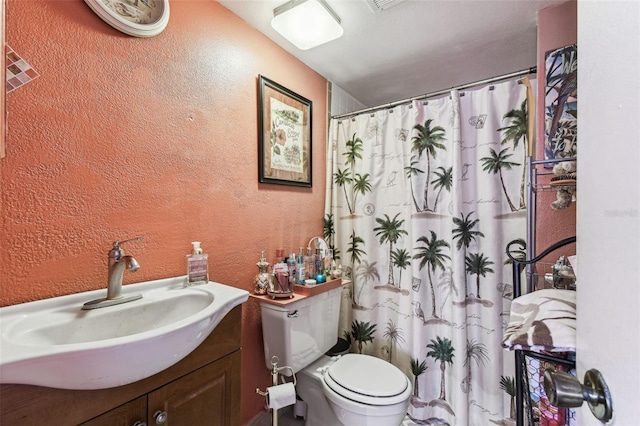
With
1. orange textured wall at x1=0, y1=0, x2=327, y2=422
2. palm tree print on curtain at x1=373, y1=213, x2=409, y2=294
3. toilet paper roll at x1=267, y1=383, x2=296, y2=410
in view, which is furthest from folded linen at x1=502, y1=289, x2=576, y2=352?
orange textured wall at x1=0, y1=0, x2=327, y2=422

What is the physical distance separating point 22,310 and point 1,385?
339 millimetres

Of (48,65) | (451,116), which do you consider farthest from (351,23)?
(48,65)

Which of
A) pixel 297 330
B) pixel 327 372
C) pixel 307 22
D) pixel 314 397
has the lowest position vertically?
pixel 314 397

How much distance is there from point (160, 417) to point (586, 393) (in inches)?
38.8

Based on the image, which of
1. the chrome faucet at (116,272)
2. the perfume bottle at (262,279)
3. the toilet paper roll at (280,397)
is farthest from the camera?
the perfume bottle at (262,279)

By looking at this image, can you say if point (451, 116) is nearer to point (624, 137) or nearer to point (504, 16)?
point (504, 16)

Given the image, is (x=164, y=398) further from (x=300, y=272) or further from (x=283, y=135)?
(x=283, y=135)

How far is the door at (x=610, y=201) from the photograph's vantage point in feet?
1.14

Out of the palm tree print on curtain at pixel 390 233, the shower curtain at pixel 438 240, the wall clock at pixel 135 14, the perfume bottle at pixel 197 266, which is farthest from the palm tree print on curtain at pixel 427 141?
the wall clock at pixel 135 14

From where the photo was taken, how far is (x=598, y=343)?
0.42 m

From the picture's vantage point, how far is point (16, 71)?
32.7 inches

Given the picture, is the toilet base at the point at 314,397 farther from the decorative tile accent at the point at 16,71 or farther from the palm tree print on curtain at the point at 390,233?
the decorative tile accent at the point at 16,71

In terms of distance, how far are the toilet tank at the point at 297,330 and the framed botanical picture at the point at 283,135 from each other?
0.72 meters

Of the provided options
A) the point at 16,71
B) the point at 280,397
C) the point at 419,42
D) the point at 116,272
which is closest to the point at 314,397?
the point at 280,397
